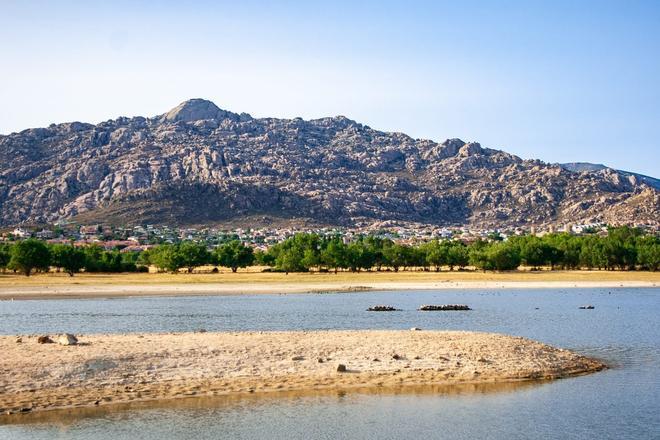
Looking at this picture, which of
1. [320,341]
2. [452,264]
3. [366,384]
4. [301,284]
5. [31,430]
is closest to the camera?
[31,430]

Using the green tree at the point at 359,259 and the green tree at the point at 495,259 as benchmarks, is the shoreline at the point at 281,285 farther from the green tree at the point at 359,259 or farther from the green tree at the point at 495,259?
the green tree at the point at 359,259

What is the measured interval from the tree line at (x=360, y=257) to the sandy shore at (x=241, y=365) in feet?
334

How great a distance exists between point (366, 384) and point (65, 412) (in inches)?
447

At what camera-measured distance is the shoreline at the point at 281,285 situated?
92.6m

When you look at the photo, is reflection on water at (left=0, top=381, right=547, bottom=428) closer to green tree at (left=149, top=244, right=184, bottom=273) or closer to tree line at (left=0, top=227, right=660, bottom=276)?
tree line at (left=0, top=227, right=660, bottom=276)

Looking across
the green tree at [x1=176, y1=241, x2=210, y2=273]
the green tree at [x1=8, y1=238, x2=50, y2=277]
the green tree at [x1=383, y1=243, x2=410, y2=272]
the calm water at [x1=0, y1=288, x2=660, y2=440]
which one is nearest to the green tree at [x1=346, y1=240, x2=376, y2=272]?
the green tree at [x1=383, y1=243, x2=410, y2=272]

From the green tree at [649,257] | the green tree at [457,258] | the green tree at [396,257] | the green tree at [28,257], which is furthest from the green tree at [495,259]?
the green tree at [28,257]

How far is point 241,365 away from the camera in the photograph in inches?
1286

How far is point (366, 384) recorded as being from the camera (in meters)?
30.0

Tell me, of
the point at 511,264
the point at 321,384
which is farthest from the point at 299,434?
the point at 511,264

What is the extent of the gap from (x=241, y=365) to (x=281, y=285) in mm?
73526

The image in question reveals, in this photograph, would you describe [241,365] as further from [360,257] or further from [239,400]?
[360,257]

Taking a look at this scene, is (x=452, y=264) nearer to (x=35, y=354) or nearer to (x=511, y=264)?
(x=511, y=264)

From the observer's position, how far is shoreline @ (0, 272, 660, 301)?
304ft
